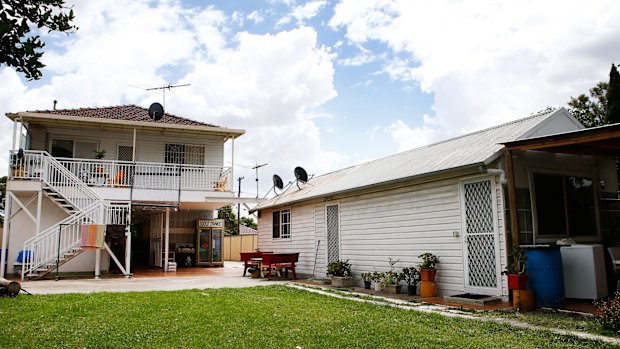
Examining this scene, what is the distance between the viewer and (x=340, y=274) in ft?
43.2

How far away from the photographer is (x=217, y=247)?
73.6 feet

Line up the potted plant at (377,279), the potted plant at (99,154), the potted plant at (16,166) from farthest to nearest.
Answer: the potted plant at (99,154) → the potted plant at (16,166) → the potted plant at (377,279)

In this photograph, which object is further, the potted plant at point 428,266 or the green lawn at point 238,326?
the potted plant at point 428,266

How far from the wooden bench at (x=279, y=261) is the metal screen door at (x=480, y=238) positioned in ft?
23.3

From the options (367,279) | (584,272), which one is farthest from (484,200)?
(367,279)

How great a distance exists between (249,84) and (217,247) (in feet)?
25.6

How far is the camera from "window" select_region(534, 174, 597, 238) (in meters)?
9.62

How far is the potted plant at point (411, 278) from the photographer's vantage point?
34.9 ft

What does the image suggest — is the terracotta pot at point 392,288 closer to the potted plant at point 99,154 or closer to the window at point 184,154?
the window at point 184,154

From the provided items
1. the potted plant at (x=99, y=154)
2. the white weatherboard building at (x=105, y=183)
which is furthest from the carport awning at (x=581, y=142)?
the potted plant at (x=99, y=154)

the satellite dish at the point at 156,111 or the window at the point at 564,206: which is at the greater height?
the satellite dish at the point at 156,111

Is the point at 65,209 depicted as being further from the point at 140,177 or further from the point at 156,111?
the point at 156,111

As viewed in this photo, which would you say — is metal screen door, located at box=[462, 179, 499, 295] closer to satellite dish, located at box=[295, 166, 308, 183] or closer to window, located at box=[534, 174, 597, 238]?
window, located at box=[534, 174, 597, 238]

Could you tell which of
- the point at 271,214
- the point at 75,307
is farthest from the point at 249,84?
the point at 75,307
